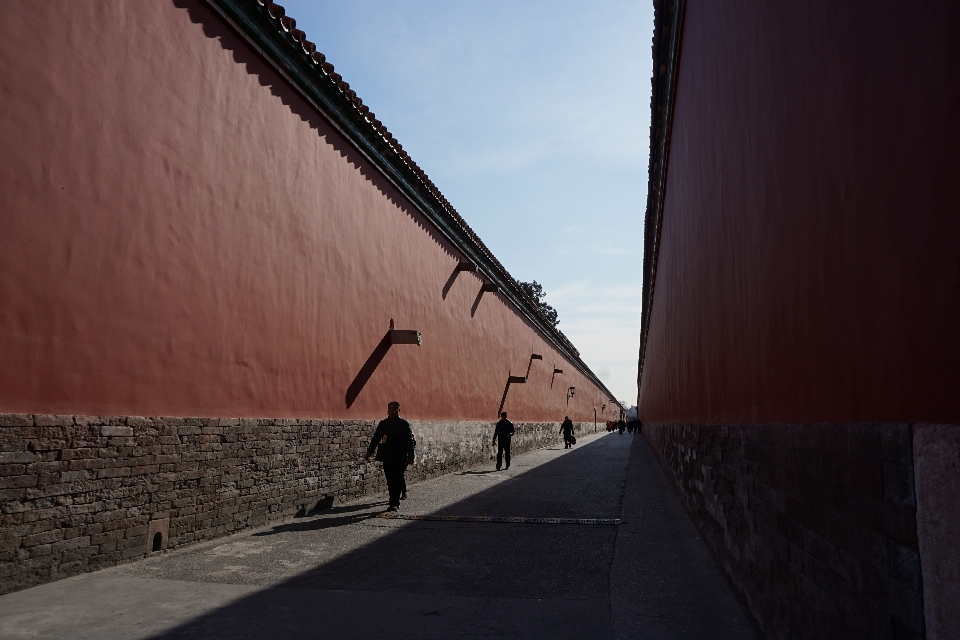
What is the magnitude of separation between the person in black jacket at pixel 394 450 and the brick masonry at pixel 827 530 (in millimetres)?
5141

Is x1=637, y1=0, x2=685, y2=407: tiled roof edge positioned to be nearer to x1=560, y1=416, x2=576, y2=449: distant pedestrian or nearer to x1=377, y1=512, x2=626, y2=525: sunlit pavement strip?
x1=377, y1=512, x2=626, y2=525: sunlit pavement strip

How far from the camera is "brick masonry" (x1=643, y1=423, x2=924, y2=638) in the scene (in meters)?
→ 1.88

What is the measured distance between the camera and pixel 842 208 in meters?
2.30

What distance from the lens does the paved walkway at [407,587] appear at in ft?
13.3

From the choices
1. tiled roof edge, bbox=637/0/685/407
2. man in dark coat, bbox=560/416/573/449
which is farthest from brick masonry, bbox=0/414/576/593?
man in dark coat, bbox=560/416/573/449

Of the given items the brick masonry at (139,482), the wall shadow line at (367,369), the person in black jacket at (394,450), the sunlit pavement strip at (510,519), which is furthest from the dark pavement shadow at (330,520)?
the wall shadow line at (367,369)

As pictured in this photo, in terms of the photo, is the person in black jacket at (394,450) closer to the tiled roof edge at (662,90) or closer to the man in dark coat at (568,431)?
the tiled roof edge at (662,90)

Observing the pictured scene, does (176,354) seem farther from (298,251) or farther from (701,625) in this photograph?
(701,625)

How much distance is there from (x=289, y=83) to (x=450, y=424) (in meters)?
7.85

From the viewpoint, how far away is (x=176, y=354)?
254 inches

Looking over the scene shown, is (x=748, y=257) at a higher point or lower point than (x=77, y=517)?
higher

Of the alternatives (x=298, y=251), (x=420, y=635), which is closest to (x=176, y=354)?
(x=298, y=251)

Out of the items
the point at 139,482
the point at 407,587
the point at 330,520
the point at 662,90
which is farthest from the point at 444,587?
the point at 662,90

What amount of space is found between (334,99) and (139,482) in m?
5.81
